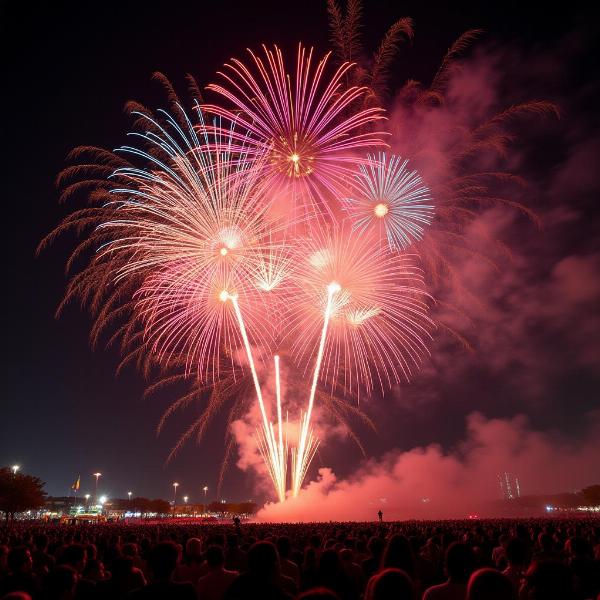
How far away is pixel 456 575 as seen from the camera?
4.96 m

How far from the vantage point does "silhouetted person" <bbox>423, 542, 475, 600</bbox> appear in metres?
4.77

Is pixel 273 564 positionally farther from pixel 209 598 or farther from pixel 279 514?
pixel 279 514

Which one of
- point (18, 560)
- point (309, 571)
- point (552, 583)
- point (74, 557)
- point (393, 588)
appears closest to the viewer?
point (393, 588)

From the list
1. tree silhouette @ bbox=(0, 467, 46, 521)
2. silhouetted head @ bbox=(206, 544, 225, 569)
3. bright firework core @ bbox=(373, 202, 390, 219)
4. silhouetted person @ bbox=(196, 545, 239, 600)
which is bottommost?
silhouetted person @ bbox=(196, 545, 239, 600)

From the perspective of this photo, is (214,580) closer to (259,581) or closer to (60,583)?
(60,583)

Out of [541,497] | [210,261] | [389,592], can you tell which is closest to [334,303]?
[210,261]

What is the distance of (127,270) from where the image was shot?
2402cm

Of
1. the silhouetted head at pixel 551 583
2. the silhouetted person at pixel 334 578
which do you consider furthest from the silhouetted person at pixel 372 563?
the silhouetted head at pixel 551 583

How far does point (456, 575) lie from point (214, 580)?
2.82 meters

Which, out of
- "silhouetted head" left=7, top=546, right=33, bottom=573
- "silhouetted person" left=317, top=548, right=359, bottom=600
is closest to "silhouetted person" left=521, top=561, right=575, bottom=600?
"silhouetted person" left=317, top=548, right=359, bottom=600

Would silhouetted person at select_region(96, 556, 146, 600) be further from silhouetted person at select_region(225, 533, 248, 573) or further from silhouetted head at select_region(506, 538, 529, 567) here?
silhouetted head at select_region(506, 538, 529, 567)

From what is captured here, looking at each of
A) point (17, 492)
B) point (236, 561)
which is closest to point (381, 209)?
point (236, 561)

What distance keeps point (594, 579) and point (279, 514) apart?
1495 inches

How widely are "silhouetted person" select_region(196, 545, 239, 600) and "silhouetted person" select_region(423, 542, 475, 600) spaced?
2.45 m
